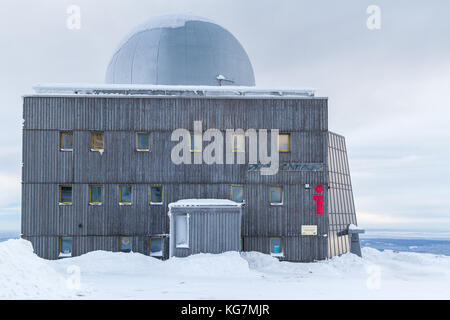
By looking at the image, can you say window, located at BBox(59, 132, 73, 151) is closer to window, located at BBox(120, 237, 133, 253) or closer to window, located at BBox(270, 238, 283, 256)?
window, located at BBox(120, 237, 133, 253)

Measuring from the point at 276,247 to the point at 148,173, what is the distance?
8.43 meters

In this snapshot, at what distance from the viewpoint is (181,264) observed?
21922mm

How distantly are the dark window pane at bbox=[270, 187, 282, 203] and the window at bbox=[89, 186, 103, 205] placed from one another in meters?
9.73

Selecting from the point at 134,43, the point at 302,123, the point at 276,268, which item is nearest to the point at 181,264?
the point at 276,268

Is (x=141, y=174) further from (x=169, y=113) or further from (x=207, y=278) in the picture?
(x=207, y=278)

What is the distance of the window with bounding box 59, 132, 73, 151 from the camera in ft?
86.6

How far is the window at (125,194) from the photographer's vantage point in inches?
1033

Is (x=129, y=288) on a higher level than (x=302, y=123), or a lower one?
lower

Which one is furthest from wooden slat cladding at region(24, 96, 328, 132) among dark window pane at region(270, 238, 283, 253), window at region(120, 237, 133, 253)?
dark window pane at region(270, 238, 283, 253)

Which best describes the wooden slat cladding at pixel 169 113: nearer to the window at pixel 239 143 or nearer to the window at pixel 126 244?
the window at pixel 239 143

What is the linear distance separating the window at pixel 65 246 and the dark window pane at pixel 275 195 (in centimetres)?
1168

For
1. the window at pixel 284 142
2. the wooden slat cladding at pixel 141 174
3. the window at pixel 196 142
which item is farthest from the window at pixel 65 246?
the window at pixel 284 142

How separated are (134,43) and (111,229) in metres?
14.3
